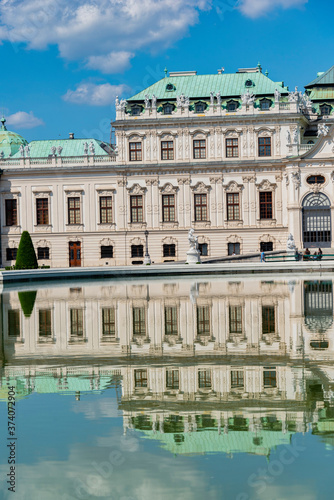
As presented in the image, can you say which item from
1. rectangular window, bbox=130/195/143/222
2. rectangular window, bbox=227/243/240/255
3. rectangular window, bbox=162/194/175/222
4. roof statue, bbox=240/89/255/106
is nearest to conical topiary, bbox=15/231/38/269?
rectangular window, bbox=130/195/143/222

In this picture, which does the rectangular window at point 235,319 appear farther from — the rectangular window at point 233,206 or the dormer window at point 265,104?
the dormer window at point 265,104

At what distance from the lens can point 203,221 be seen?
2151 inches

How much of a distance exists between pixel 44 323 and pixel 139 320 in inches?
101

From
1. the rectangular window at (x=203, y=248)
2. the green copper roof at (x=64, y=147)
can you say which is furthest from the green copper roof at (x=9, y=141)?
the rectangular window at (x=203, y=248)

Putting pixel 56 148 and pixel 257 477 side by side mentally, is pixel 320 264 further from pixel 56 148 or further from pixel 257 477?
pixel 257 477

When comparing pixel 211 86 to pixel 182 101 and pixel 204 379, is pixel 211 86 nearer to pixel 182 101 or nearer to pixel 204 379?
pixel 182 101

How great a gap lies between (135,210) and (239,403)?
46.0 metres

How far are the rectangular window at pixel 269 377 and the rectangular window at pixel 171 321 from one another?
15.1 ft

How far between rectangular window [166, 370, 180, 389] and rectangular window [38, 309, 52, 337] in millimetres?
5495

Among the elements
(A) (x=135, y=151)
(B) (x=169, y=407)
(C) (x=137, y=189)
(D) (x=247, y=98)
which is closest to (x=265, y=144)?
(D) (x=247, y=98)

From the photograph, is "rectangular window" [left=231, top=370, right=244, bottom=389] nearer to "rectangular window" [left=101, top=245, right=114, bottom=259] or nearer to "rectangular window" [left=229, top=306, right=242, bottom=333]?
"rectangular window" [left=229, top=306, right=242, bottom=333]

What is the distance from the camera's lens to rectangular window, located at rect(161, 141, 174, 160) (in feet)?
179

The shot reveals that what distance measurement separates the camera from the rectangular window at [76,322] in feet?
55.3

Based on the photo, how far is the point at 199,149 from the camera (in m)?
54.4
